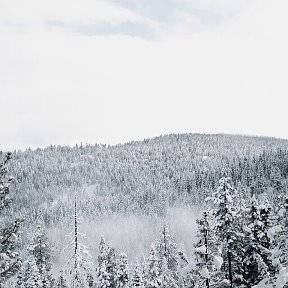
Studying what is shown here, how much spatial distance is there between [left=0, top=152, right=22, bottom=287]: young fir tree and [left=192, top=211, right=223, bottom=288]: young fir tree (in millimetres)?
11587

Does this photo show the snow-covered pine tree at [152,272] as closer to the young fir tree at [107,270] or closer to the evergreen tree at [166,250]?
the evergreen tree at [166,250]

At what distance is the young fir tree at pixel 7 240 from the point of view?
60.0 feet

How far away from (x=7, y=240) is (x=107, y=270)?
4092cm

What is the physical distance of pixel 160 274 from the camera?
45344mm

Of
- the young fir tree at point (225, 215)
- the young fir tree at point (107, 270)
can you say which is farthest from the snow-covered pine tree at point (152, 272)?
the young fir tree at point (225, 215)

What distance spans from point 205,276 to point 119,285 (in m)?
29.1

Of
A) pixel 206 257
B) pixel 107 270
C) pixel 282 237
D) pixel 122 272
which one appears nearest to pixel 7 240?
pixel 282 237

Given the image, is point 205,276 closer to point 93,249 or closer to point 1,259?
point 1,259

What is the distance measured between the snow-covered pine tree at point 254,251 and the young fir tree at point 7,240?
15.7 meters

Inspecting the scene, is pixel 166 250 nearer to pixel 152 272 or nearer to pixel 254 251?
pixel 152 272

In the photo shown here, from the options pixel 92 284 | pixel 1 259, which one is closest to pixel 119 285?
pixel 92 284

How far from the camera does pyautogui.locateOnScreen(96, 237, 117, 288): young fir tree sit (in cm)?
5581

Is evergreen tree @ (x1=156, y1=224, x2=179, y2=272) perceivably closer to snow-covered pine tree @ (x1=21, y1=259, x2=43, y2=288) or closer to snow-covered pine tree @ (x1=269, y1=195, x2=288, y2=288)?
snow-covered pine tree @ (x1=21, y1=259, x2=43, y2=288)

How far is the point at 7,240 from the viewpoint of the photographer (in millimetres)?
18547
